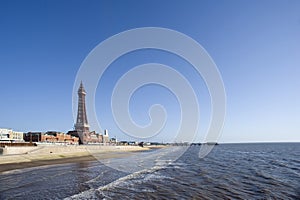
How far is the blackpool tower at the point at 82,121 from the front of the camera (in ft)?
328

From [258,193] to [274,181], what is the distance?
5.24 meters

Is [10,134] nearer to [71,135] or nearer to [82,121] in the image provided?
[71,135]

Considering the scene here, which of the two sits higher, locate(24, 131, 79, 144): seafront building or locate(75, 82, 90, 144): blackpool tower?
locate(75, 82, 90, 144): blackpool tower

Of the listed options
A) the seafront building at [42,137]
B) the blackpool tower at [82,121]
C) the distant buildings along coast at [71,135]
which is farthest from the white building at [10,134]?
the blackpool tower at [82,121]

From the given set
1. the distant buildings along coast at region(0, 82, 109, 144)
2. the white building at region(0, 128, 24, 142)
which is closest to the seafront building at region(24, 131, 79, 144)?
the distant buildings along coast at region(0, 82, 109, 144)

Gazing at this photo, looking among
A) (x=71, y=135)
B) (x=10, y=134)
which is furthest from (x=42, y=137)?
(x=71, y=135)

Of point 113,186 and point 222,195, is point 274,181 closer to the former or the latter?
point 222,195

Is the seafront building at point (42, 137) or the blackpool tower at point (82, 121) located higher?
the blackpool tower at point (82, 121)

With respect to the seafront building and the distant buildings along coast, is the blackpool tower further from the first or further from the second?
the seafront building

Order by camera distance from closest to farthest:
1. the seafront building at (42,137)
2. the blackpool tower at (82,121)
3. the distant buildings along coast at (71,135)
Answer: the seafront building at (42,137)
the distant buildings along coast at (71,135)
the blackpool tower at (82,121)

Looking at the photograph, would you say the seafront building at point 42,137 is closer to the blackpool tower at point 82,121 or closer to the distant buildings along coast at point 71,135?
the distant buildings along coast at point 71,135

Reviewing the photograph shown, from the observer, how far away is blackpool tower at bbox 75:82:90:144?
99.9 metres

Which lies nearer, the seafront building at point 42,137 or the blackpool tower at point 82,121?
the seafront building at point 42,137

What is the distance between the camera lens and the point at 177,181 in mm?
17891
